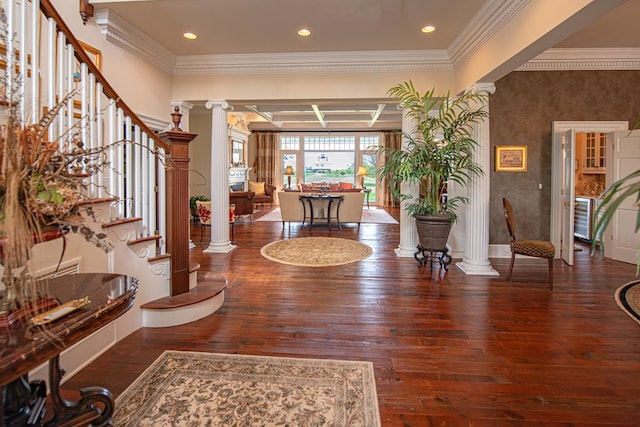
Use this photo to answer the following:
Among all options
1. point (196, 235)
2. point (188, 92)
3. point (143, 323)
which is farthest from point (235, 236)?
point (143, 323)

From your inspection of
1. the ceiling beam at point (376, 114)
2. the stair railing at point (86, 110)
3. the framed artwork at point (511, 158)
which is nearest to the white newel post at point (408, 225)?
the framed artwork at point (511, 158)

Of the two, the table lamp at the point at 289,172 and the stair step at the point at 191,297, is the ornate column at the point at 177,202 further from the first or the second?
the table lamp at the point at 289,172

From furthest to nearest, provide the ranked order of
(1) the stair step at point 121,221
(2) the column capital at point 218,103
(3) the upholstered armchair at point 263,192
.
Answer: (3) the upholstered armchair at point 263,192 < (2) the column capital at point 218,103 < (1) the stair step at point 121,221

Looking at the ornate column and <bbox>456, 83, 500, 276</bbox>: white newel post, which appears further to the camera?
<bbox>456, 83, 500, 276</bbox>: white newel post

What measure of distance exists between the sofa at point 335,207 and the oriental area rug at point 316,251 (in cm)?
155

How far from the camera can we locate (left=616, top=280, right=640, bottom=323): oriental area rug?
11.3 feet

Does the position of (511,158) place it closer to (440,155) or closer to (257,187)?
(440,155)

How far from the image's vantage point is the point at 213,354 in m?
2.60

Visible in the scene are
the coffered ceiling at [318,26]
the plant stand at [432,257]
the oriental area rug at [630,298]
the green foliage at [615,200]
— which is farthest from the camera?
the plant stand at [432,257]

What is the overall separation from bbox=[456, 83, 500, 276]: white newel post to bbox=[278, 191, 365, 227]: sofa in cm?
388

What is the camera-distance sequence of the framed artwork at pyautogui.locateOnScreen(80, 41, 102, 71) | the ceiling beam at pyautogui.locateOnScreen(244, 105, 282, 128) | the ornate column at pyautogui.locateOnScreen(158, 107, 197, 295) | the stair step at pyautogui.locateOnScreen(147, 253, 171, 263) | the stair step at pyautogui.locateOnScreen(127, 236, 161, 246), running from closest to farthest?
the stair step at pyautogui.locateOnScreen(127, 236, 161, 246), the stair step at pyautogui.locateOnScreen(147, 253, 171, 263), the ornate column at pyautogui.locateOnScreen(158, 107, 197, 295), the framed artwork at pyautogui.locateOnScreen(80, 41, 102, 71), the ceiling beam at pyautogui.locateOnScreen(244, 105, 282, 128)

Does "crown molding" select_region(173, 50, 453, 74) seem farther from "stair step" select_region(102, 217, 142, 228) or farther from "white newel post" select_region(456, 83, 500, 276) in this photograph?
"stair step" select_region(102, 217, 142, 228)

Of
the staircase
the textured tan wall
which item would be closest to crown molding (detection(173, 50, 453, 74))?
the textured tan wall

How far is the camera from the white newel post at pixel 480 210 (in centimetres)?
478
